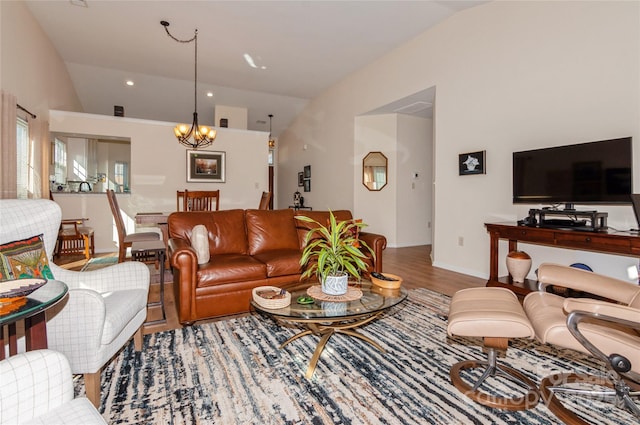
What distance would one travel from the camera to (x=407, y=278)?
400 cm

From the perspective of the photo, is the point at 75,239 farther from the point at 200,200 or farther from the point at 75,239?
the point at 200,200

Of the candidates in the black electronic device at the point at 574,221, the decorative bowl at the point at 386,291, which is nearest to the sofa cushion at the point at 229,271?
the decorative bowl at the point at 386,291

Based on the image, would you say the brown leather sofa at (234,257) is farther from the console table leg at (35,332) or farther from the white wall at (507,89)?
the white wall at (507,89)

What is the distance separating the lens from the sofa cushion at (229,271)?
2.51 m

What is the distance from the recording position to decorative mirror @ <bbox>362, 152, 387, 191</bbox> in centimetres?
634

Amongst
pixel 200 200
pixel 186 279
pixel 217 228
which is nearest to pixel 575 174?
pixel 217 228

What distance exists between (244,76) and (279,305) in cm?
579

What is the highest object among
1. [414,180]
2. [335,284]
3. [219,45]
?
[219,45]

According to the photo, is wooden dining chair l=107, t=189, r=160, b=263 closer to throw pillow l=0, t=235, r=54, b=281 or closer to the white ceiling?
throw pillow l=0, t=235, r=54, b=281

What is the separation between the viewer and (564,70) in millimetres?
3156

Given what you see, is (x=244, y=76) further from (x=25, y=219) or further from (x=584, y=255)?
(x=584, y=255)

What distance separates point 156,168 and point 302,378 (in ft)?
18.3

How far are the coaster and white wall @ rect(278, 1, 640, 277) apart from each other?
2.54 metres

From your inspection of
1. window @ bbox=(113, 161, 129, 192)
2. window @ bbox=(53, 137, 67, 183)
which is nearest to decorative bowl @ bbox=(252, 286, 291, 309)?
window @ bbox=(53, 137, 67, 183)
